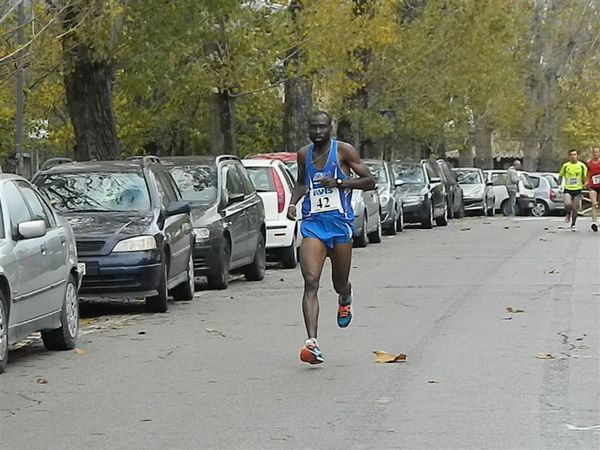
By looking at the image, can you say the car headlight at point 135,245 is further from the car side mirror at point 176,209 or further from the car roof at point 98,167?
the car roof at point 98,167

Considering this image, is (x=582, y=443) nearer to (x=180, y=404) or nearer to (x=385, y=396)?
(x=385, y=396)

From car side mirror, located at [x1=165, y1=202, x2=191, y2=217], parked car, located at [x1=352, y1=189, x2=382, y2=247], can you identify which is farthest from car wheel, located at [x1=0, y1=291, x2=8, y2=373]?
parked car, located at [x1=352, y1=189, x2=382, y2=247]

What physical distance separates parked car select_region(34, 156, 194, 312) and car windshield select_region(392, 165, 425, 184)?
17874 mm

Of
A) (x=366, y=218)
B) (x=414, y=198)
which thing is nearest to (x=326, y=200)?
(x=366, y=218)

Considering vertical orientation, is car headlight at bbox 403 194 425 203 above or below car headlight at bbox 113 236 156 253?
below

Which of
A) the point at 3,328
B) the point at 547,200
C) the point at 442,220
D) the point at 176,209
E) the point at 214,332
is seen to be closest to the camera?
the point at 3,328

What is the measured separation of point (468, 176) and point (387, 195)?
653 inches

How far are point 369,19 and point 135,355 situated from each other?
26424 millimetres

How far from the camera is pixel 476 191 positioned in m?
44.6

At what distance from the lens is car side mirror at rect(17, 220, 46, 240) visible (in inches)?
412

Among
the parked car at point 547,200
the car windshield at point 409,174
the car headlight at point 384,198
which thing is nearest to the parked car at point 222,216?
the car headlight at point 384,198

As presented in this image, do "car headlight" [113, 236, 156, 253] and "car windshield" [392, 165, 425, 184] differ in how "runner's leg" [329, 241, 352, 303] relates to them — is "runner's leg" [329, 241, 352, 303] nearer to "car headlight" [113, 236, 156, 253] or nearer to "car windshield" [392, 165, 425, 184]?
"car headlight" [113, 236, 156, 253]

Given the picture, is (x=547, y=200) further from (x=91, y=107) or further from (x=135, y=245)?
(x=135, y=245)

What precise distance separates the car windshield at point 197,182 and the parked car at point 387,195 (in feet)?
36.4
